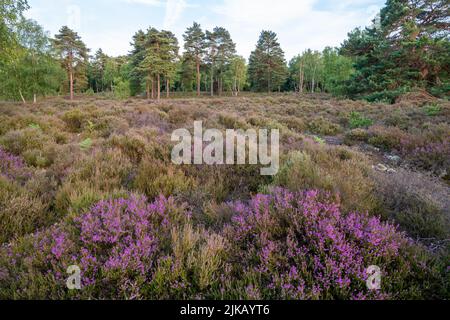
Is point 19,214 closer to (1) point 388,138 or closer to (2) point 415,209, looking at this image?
(2) point 415,209

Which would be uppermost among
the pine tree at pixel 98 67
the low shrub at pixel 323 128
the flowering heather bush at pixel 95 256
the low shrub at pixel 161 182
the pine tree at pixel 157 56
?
the pine tree at pixel 98 67

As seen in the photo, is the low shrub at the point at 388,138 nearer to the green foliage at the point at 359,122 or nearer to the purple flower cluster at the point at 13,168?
the green foliage at the point at 359,122

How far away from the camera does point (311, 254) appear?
6.70 feet

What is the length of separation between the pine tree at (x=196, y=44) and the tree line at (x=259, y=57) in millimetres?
175

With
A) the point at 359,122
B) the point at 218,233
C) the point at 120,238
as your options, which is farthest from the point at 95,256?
the point at 359,122

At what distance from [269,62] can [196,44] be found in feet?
57.4

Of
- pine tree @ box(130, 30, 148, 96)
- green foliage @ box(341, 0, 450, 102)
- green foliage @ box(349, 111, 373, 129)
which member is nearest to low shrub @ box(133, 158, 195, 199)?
green foliage @ box(349, 111, 373, 129)

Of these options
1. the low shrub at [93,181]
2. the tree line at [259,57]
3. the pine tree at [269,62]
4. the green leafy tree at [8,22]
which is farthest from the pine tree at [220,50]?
the low shrub at [93,181]

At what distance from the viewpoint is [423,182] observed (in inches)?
157

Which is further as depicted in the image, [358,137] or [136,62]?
[136,62]

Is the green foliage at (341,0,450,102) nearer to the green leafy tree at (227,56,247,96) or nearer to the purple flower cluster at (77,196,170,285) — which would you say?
the purple flower cluster at (77,196,170,285)

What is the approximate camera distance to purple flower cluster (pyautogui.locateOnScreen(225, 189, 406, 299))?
68.1 inches

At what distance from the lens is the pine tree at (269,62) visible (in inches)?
2076
